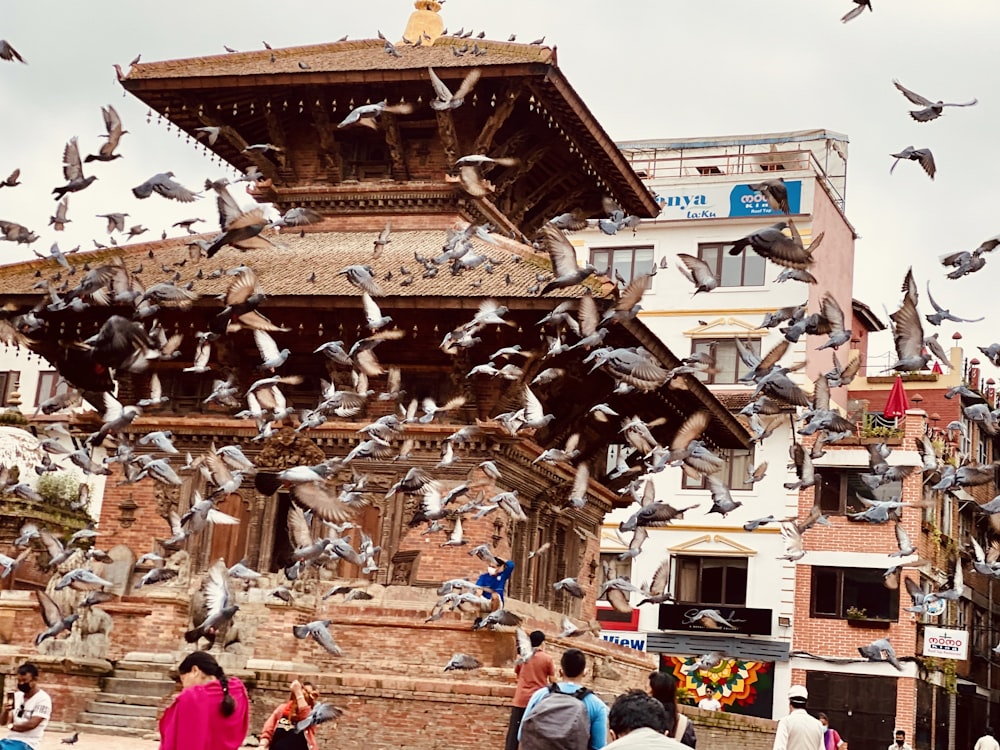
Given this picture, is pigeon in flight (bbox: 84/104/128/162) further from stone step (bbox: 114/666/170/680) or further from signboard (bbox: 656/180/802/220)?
signboard (bbox: 656/180/802/220)

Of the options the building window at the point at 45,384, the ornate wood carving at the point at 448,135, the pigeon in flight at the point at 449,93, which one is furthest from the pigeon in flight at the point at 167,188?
the building window at the point at 45,384

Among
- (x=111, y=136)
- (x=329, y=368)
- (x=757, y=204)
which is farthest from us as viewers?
(x=757, y=204)

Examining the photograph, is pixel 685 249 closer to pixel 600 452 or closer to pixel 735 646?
pixel 735 646

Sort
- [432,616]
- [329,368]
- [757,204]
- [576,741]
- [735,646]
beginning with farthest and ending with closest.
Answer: [757,204] → [735,646] → [329,368] → [432,616] → [576,741]

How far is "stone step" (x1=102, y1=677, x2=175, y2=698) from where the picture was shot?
2095cm

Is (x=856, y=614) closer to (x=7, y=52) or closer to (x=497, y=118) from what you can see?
(x=497, y=118)

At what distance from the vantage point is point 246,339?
24469 millimetres

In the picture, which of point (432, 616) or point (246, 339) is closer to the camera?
point (432, 616)

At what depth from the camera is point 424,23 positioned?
95.9 ft

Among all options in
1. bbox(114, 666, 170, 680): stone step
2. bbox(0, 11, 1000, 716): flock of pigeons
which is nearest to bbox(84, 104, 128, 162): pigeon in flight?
bbox(0, 11, 1000, 716): flock of pigeons

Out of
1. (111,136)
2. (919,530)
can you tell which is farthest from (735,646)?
(111,136)

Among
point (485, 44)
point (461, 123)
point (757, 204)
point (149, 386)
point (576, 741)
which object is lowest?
point (576, 741)

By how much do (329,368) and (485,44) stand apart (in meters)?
7.33

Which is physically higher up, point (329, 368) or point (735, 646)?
point (329, 368)
